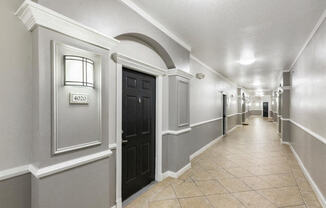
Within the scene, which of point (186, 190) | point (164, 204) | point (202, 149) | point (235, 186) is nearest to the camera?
point (164, 204)

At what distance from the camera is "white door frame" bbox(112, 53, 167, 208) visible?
2256 mm

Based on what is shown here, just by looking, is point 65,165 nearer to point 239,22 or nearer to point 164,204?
point 164,204

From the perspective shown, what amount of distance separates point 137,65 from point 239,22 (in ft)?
6.01

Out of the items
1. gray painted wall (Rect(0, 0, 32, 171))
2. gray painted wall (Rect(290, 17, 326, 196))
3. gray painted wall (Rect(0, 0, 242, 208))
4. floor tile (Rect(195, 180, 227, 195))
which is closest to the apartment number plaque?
gray painted wall (Rect(0, 0, 242, 208))

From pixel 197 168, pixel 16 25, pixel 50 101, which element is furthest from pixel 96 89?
pixel 197 168

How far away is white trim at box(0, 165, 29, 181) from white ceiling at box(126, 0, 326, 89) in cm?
221

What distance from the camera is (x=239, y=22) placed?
2691 millimetres

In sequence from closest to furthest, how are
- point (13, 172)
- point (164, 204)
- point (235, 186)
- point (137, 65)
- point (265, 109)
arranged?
point (13, 172) < point (164, 204) < point (137, 65) < point (235, 186) < point (265, 109)

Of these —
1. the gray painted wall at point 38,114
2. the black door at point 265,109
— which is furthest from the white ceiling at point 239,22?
the black door at point 265,109

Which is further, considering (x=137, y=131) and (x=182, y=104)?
(x=182, y=104)

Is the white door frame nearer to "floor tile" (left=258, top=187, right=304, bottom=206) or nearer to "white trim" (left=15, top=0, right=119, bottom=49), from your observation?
"white trim" (left=15, top=0, right=119, bottom=49)

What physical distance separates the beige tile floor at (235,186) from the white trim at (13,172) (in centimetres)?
156

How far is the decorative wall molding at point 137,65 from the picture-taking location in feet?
7.28

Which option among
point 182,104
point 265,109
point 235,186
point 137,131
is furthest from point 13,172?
point 265,109
